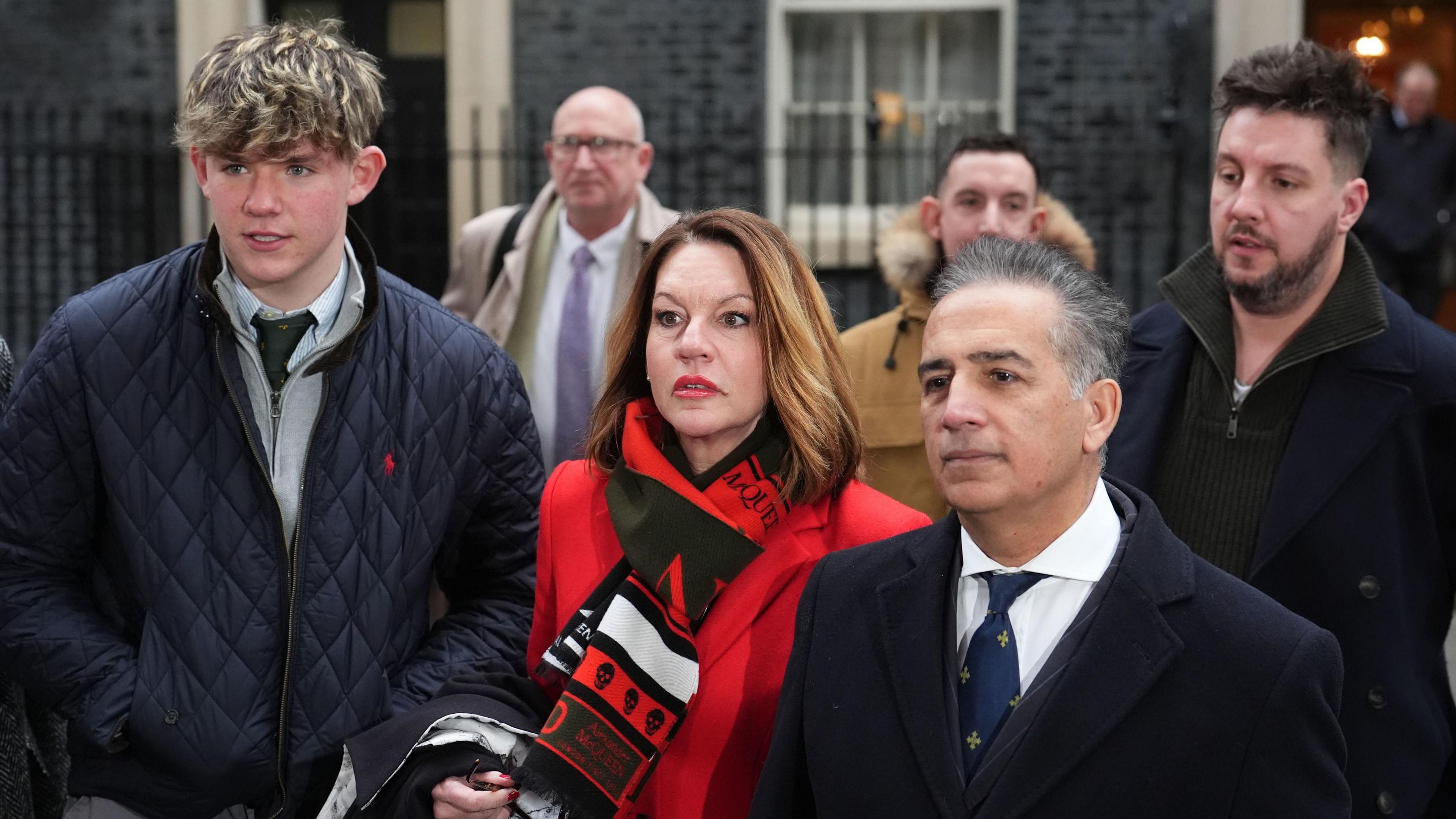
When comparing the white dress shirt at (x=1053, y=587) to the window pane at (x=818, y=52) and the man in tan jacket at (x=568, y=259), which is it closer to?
the man in tan jacket at (x=568, y=259)

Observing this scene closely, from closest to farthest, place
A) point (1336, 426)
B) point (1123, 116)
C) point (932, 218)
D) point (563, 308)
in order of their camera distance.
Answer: point (1336, 426) → point (932, 218) → point (563, 308) → point (1123, 116)

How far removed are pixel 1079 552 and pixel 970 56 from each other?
7828 millimetres

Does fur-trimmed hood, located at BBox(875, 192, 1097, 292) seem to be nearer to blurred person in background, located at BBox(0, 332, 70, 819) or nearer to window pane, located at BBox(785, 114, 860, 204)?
blurred person in background, located at BBox(0, 332, 70, 819)

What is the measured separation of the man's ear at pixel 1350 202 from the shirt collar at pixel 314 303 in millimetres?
2193

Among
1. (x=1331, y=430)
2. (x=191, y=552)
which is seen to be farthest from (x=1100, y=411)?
(x=191, y=552)

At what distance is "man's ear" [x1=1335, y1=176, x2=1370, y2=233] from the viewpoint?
137 inches

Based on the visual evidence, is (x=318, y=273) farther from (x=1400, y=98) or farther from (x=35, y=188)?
(x=1400, y=98)

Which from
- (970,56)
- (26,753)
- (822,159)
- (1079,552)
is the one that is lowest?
(26,753)

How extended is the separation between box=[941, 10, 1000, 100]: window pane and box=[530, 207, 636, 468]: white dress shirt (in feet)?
15.7

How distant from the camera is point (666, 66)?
9.46m

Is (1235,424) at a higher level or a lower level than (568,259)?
lower

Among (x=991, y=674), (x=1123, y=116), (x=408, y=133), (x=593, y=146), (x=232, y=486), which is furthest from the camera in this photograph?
(x=408, y=133)

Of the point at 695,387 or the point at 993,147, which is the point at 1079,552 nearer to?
the point at 695,387

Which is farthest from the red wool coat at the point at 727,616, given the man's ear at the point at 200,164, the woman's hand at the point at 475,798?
the man's ear at the point at 200,164
